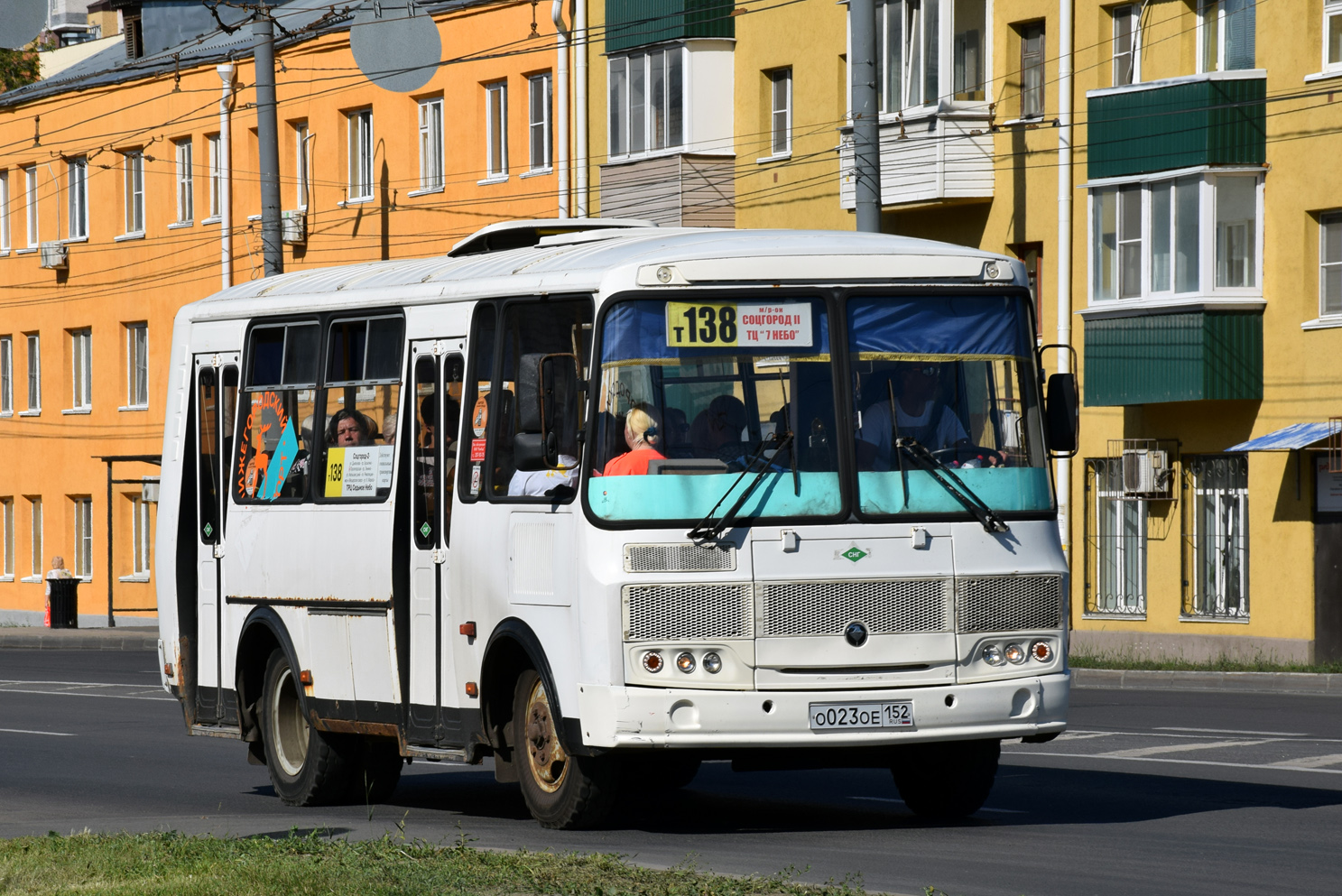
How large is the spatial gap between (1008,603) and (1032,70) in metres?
23.5

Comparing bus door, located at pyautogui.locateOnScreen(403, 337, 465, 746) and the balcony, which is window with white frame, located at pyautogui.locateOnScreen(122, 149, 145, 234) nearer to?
the balcony

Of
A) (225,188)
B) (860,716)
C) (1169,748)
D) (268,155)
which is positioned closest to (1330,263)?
(268,155)

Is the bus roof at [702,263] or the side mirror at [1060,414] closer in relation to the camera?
the bus roof at [702,263]

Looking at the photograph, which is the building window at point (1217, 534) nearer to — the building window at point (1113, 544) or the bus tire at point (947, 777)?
the building window at point (1113, 544)

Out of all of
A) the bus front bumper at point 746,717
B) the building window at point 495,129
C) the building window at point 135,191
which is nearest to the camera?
the bus front bumper at point 746,717

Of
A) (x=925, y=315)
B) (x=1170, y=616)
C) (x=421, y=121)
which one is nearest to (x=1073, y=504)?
(x=1170, y=616)

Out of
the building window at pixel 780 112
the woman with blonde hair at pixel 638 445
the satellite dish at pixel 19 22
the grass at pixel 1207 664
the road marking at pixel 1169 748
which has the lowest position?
the grass at pixel 1207 664

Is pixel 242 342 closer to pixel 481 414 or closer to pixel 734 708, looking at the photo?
pixel 481 414

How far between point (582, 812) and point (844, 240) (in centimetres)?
305

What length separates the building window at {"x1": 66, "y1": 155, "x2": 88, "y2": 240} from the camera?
55.0 m

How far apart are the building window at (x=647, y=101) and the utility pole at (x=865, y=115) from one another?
49.4 ft

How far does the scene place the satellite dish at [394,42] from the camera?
37.5 meters

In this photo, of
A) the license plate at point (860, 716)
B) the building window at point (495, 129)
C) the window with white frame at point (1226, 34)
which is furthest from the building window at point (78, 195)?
the license plate at point (860, 716)

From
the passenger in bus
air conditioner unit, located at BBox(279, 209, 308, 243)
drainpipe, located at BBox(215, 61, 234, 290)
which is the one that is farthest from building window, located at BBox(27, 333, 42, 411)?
the passenger in bus
